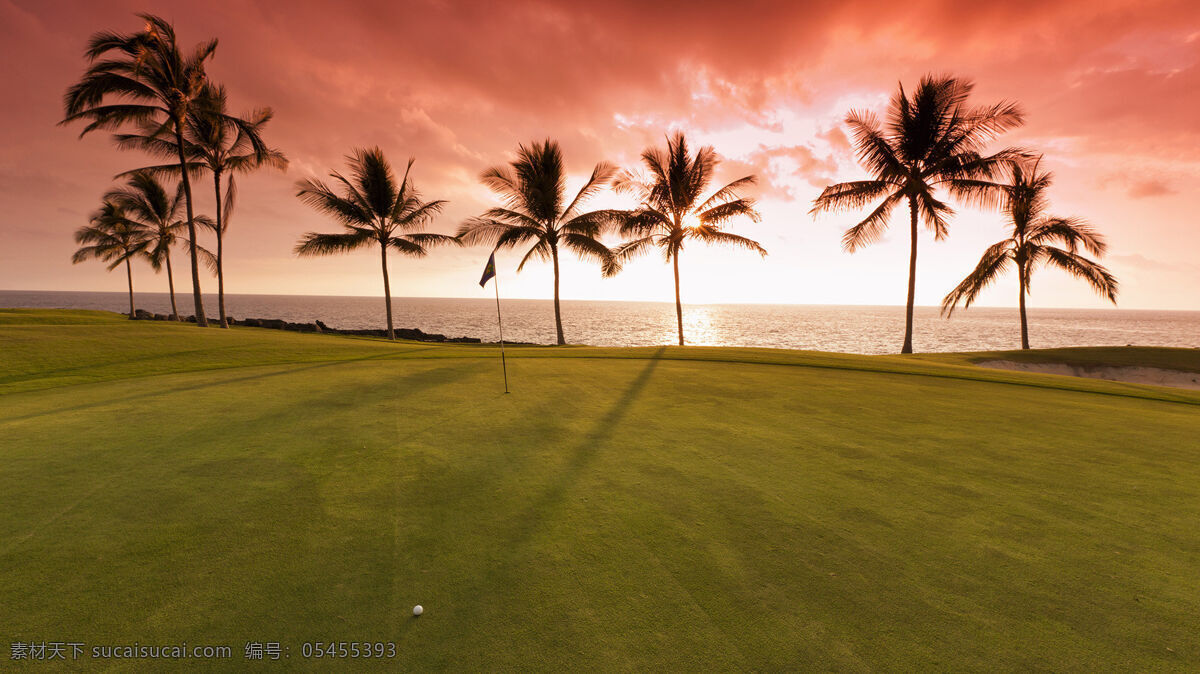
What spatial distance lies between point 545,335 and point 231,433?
Answer: 186 feet

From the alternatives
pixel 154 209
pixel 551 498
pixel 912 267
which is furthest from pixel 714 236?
pixel 154 209

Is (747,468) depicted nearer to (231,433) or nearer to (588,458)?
(588,458)

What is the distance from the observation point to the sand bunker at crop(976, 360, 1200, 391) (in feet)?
50.6

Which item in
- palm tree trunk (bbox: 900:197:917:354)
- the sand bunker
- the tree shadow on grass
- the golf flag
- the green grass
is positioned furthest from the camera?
palm tree trunk (bbox: 900:197:917:354)

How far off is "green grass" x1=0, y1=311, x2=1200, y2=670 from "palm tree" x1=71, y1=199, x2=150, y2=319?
1838 inches

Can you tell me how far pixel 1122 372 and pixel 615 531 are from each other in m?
22.3

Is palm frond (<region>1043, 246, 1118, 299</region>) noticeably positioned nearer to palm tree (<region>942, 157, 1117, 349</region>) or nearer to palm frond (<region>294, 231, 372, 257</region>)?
palm tree (<region>942, 157, 1117, 349</region>)

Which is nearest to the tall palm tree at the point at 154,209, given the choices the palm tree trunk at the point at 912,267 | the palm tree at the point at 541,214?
the palm tree at the point at 541,214

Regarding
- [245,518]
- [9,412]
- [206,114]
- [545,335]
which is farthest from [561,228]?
[545,335]

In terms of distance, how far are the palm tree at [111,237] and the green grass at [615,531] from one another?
46688mm

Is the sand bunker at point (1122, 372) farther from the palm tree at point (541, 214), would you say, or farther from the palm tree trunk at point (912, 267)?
the palm tree at point (541, 214)

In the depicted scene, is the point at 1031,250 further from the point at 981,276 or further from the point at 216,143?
the point at 216,143

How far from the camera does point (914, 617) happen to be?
8.50 ft

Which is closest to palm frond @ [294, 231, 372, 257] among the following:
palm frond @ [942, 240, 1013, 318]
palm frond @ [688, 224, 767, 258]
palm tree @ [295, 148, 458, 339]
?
palm tree @ [295, 148, 458, 339]
